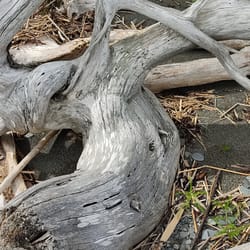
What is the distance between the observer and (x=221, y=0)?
327 cm

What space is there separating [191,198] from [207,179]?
0.54 ft

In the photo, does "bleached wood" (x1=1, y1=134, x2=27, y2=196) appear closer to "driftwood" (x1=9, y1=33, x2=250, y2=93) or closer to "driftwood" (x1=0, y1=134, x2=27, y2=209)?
"driftwood" (x1=0, y1=134, x2=27, y2=209)

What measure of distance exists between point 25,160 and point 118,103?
0.65m

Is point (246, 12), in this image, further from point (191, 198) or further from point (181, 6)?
point (181, 6)

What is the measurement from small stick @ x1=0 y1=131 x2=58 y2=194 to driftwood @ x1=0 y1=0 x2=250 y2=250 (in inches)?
5.3

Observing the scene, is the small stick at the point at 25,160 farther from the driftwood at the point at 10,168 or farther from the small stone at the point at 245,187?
the small stone at the point at 245,187

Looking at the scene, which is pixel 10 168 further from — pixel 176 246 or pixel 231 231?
pixel 231 231

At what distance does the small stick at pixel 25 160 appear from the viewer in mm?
3439

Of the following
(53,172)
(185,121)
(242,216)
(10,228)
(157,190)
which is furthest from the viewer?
(185,121)

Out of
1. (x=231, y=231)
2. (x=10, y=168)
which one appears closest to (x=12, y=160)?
(x=10, y=168)

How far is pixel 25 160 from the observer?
353cm

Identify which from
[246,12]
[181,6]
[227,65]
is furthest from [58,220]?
[181,6]

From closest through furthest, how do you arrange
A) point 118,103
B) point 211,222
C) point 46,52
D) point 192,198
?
point 118,103
point 211,222
point 192,198
point 46,52

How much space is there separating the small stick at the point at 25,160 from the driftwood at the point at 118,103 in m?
0.13
